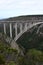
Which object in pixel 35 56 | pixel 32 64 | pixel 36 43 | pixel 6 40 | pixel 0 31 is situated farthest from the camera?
pixel 36 43

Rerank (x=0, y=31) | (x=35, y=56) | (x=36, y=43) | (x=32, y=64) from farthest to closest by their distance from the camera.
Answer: (x=36, y=43)
(x=0, y=31)
(x=35, y=56)
(x=32, y=64)

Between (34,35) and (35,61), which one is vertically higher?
(35,61)

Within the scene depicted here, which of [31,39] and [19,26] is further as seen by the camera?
[31,39]

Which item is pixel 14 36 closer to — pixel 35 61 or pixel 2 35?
pixel 2 35

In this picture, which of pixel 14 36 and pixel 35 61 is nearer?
pixel 35 61

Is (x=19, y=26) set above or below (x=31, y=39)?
above

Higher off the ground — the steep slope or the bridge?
the bridge

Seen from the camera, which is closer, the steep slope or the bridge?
the bridge

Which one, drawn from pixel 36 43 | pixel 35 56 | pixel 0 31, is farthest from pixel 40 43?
pixel 35 56

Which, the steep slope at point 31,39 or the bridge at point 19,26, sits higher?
the bridge at point 19,26

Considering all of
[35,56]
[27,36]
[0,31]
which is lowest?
[27,36]

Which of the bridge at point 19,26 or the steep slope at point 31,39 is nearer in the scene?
the bridge at point 19,26
